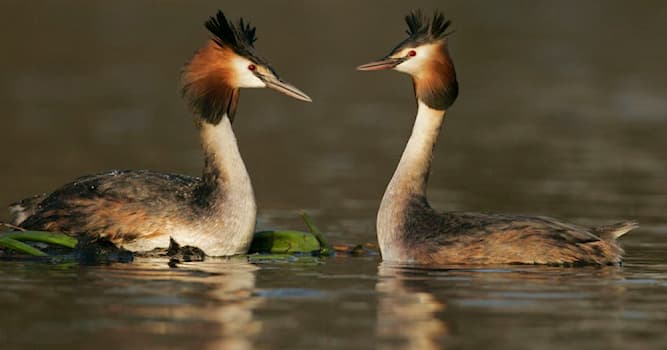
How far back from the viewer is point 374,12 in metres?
55.8

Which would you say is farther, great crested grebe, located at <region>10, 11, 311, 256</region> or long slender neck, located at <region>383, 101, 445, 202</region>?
long slender neck, located at <region>383, 101, 445, 202</region>

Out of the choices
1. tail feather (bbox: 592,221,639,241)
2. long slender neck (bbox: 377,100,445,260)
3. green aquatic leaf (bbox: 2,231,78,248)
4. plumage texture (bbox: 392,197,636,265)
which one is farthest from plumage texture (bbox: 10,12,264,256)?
tail feather (bbox: 592,221,639,241)

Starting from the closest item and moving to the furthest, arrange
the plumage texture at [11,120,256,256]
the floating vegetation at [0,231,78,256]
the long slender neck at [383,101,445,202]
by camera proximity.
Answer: the floating vegetation at [0,231,78,256] < the plumage texture at [11,120,256,256] < the long slender neck at [383,101,445,202]

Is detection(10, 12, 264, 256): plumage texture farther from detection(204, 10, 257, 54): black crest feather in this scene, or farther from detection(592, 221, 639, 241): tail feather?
detection(592, 221, 639, 241): tail feather

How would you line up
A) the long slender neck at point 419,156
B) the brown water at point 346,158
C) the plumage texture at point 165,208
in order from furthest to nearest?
the long slender neck at point 419,156, the plumage texture at point 165,208, the brown water at point 346,158

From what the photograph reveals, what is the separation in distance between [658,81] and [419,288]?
2473 centimetres

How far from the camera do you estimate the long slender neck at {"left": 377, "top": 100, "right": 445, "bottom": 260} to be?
49.0 feet

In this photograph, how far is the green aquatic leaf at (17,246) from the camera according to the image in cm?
1405

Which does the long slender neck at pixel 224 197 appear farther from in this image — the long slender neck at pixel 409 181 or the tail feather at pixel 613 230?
the tail feather at pixel 613 230

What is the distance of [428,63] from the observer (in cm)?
1516

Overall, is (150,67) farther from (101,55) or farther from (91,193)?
(91,193)

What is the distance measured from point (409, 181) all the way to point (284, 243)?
1.40 m

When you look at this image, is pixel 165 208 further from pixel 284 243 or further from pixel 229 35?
pixel 229 35

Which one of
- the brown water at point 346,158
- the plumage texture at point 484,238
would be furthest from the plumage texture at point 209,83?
the plumage texture at point 484,238
